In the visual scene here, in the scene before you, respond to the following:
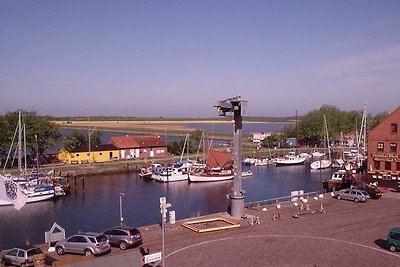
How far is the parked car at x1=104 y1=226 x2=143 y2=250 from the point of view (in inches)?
1016

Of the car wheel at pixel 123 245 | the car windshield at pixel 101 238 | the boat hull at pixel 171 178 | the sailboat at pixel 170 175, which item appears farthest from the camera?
the sailboat at pixel 170 175

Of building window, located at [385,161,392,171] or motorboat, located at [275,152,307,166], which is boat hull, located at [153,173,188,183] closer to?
motorboat, located at [275,152,307,166]

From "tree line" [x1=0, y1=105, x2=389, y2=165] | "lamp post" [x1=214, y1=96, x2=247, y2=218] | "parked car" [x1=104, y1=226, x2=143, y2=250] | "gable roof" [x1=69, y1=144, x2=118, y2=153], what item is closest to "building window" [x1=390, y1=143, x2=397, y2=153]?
"lamp post" [x1=214, y1=96, x2=247, y2=218]

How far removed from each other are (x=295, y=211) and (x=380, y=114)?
15010cm

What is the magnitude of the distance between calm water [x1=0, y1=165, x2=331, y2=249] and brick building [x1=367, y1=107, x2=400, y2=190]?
16081 mm

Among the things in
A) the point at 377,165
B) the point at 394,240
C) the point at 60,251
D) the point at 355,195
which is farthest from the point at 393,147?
the point at 60,251

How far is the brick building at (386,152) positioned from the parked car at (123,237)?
3339cm

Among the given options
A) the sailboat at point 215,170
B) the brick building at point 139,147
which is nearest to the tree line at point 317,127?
the brick building at point 139,147

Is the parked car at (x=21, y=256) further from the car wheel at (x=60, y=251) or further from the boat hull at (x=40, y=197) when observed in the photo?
the boat hull at (x=40, y=197)

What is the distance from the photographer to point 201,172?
256ft

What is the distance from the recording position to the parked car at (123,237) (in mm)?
25812

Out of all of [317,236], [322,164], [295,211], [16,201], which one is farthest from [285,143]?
[16,201]

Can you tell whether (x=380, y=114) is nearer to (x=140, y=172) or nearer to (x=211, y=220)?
(x=140, y=172)

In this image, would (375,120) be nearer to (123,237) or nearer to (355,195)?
(355,195)
